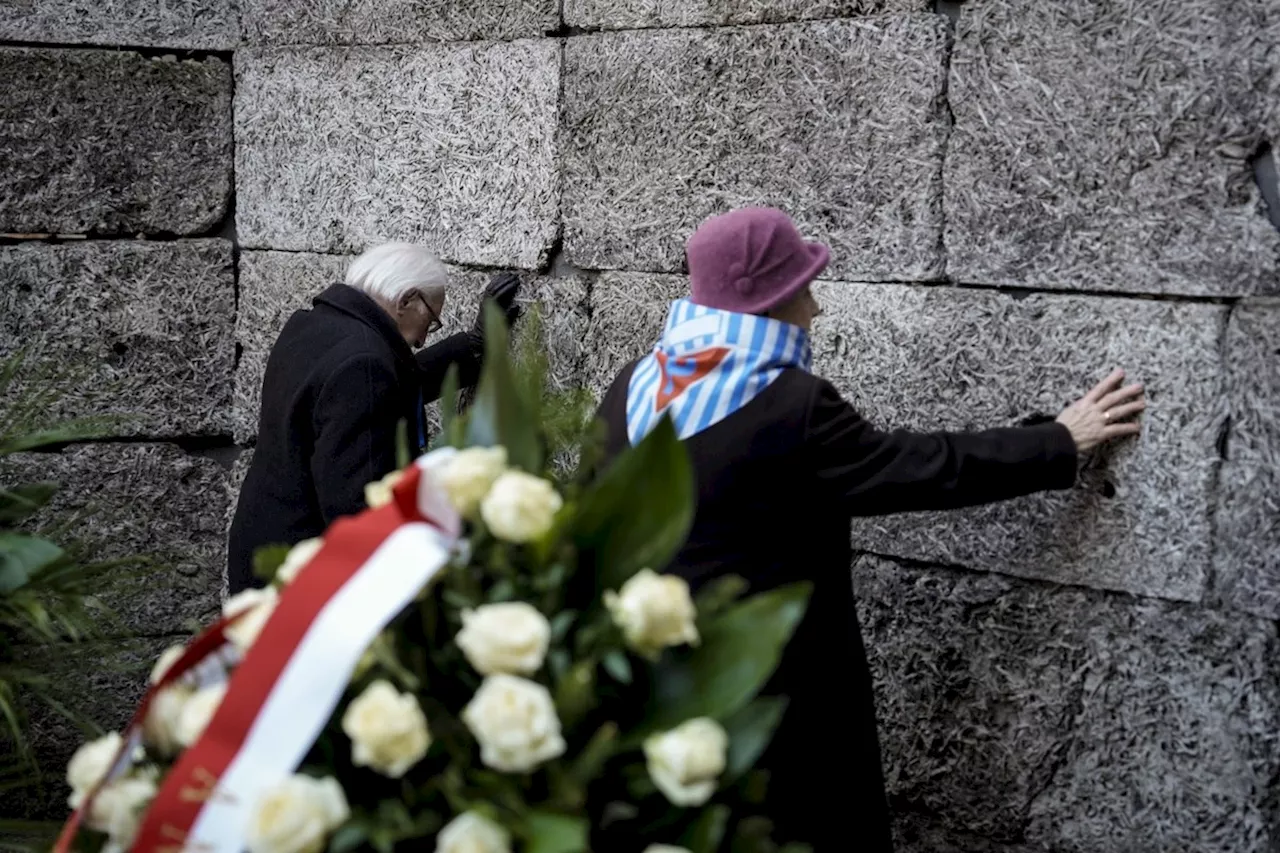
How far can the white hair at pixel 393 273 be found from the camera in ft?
11.6

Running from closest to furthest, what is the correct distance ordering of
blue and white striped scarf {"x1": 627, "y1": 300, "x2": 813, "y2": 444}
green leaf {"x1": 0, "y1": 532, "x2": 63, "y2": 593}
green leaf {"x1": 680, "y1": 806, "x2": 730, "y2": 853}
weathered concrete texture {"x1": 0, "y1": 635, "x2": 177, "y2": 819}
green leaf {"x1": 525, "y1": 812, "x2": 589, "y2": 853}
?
green leaf {"x1": 525, "y1": 812, "x2": 589, "y2": 853}, green leaf {"x1": 680, "y1": 806, "x2": 730, "y2": 853}, green leaf {"x1": 0, "y1": 532, "x2": 63, "y2": 593}, blue and white striped scarf {"x1": 627, "y1": 300, "x2": 813, "y2": 444}, weathered concrete texture {"x1": 0, "y1": 635, "x2": 177, "y2": 819}

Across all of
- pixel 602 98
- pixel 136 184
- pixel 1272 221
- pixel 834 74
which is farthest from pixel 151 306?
pixel 1272 221

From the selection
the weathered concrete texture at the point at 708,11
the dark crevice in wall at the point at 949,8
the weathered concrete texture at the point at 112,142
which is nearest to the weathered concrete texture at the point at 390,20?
the weathered concrete texture at the point at 708,11

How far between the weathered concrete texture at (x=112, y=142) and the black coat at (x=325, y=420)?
53.4 inches

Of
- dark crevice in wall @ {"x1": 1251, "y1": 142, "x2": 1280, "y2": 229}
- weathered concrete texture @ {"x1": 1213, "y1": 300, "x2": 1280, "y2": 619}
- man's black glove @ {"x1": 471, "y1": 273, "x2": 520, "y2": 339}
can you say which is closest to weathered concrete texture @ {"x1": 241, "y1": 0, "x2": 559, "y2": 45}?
man's black glove @ {"x1": 471, "y1": 273, "x2": 520, "y2": 339}

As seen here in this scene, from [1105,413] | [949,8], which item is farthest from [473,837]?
[949,8]

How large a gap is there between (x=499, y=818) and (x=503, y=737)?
3.2 inches

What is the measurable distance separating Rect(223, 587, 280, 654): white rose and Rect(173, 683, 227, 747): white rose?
0.05 metres

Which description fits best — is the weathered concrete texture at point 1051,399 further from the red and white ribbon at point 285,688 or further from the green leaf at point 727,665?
the red and white ribbon at point 285,688

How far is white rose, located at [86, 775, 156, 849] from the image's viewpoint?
1481mm

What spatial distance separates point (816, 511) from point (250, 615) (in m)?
1.22

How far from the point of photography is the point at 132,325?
4.66 m

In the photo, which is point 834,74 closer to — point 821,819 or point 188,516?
point 821,819

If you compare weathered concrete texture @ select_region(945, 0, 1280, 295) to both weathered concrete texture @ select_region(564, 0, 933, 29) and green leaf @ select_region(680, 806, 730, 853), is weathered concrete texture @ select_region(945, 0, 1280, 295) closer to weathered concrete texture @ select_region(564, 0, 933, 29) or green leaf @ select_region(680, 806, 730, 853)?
weathered concrete texture @ select_region(564, 0, 933, 29)
